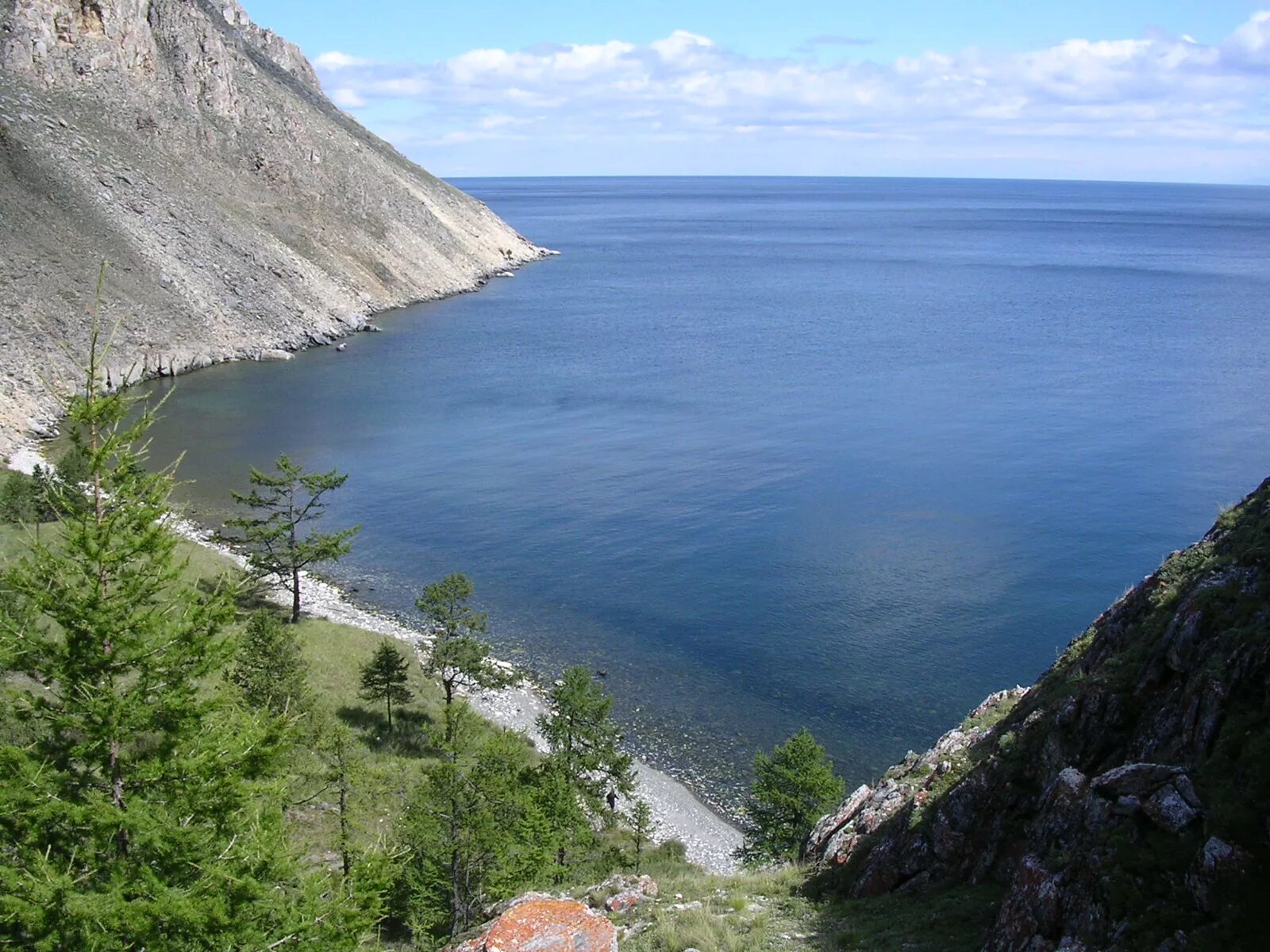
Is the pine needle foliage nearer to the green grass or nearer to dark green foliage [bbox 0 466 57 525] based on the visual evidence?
the green grass

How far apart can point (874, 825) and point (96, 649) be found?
1573cm

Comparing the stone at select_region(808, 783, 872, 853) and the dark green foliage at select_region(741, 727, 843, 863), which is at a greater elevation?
the stone at select_region(808, 783, 872, 853)

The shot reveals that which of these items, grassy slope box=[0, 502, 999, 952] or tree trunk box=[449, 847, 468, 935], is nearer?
grassy slope box=[0, 502, 999, 952]

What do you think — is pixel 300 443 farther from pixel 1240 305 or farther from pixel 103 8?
pixel 1240 305

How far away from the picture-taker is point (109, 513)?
525 inches

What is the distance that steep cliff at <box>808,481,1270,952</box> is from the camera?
11867 mm

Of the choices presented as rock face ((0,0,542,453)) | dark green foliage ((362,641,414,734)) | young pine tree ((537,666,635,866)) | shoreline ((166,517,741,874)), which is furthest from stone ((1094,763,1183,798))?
rock face ((0,0,542,453))

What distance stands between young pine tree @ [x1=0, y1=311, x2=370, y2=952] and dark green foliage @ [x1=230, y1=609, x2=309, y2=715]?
15.2 m

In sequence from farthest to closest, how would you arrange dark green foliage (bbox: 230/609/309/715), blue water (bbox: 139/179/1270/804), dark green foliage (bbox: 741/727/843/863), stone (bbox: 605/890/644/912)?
blue water (bbox: 139/179/1270/804) → dark green foliage (bbox: 741/727/843/863) → dark green foliage (bbox: 230/609/309/715) → stone (bbox: 605/890/644/912)

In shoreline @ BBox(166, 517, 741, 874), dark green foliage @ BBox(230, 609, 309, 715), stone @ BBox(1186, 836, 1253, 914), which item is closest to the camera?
stone @ BBox(1186, 836, 1253, 914)

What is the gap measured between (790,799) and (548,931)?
597 inches

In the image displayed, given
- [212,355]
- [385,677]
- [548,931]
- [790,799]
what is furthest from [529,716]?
[212,355]

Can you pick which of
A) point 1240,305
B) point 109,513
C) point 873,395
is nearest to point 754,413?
point 873,395

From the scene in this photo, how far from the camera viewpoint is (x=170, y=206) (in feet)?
338
